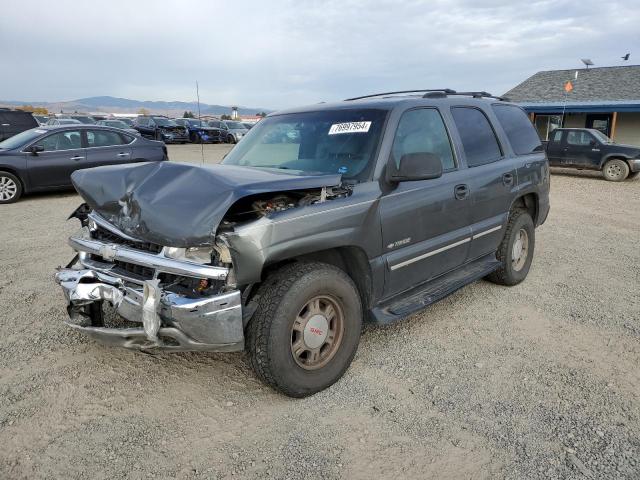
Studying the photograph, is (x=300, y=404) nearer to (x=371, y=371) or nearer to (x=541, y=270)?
(x=371, y=371)

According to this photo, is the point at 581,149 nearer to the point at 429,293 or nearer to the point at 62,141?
the point at 429,293

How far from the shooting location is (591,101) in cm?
2369

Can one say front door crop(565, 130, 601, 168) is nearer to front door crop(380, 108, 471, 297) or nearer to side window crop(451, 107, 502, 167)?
side window crop(451, 107, 502, 167)

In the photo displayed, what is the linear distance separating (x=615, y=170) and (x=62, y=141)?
15354 mm

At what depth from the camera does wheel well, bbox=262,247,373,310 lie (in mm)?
3238

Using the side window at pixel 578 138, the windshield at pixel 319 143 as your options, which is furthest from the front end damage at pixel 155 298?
the side window at pixel 578 138

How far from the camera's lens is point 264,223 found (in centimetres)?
267

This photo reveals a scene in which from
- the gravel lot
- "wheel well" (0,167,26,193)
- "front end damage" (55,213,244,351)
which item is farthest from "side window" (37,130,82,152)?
"front end damage" (55,213,244,351)

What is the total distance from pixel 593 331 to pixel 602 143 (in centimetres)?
1337

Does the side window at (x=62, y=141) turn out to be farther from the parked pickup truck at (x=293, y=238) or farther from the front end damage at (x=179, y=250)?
the front end damage at (x=179, y=250)

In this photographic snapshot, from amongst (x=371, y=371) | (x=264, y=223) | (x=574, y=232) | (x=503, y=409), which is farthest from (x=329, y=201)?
(x=574, y=232)

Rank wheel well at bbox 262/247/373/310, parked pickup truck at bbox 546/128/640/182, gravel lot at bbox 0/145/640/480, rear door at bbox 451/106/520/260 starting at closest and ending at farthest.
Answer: gravel lot at bbox 0/145/640/480, wheel well at bbox 262/247/373/310, rear door at bbox 451/106/520/260, parked pickup truck at bbox 546/128/640/182

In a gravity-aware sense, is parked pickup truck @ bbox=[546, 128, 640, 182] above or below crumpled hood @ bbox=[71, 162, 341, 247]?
below

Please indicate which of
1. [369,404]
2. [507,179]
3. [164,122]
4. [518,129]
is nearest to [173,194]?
[369,404]
